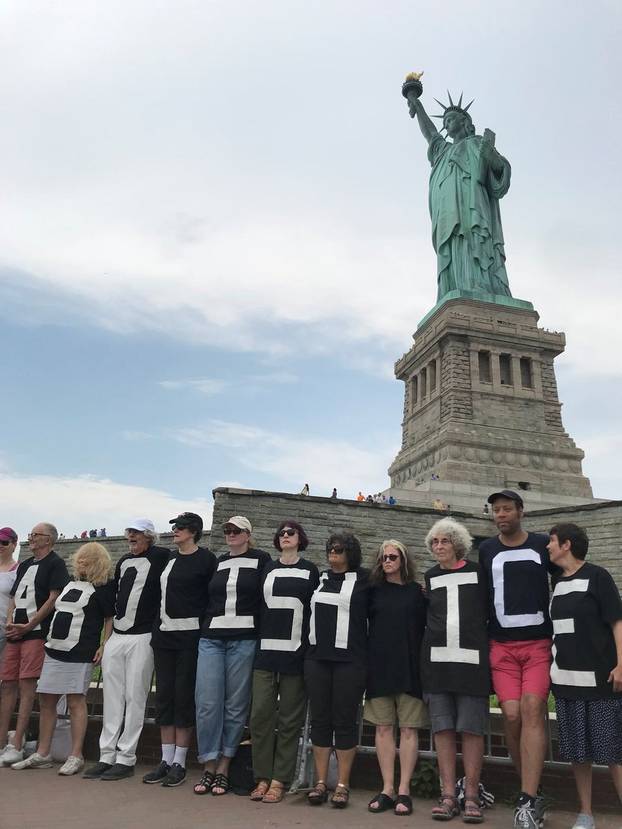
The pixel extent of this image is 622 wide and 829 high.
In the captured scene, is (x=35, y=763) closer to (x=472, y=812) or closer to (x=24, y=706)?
(x=24, y=706)

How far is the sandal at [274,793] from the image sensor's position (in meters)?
4.84

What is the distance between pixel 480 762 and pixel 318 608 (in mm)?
1626

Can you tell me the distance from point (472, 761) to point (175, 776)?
243cm

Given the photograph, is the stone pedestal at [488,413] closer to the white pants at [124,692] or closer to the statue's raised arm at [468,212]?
the statue's raised arm at [468,212]

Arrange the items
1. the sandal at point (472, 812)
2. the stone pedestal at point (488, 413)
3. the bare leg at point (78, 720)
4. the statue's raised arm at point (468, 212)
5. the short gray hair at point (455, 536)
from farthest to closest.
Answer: the statue's raised arm at point (468, 212) → the stone pedestal at point (488, 413) → the bare leg at point (78, 720) → the short gray hair at point (455, 536) → the sandal at point (472, 812)

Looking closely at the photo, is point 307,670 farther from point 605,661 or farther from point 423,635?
point 605,661

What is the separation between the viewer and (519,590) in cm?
474

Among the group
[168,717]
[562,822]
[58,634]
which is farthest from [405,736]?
[58,634]

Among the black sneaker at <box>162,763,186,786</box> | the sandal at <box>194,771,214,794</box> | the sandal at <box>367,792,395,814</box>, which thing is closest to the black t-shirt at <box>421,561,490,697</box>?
the sandal at <box>367,792,395,814</box>

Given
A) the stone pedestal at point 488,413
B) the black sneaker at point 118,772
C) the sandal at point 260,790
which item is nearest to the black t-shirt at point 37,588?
the black sneaker at point 118,772

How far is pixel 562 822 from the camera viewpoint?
14.9 feet

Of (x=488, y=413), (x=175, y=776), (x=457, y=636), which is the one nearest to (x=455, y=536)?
(x=457, y=636)

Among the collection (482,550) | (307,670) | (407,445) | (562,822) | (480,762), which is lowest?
(562,822)

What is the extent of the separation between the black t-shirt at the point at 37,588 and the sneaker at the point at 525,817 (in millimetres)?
4431
